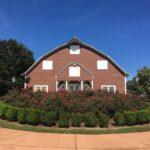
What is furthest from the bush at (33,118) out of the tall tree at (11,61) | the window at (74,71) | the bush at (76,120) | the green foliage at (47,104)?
the window at (74,71)

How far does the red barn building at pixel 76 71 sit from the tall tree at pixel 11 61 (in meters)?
5.36

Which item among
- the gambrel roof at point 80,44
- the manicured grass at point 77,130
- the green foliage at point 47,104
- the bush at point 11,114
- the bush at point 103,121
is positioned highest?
the gambrel roof at point 80,44

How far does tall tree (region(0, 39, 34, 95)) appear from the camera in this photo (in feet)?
98.5

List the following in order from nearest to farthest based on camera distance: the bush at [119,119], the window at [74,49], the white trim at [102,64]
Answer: the bush at [119,119], the white trim at [102,64], the window at [74,49]

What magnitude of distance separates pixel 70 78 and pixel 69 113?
62.0 ft

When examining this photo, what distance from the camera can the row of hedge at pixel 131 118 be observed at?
18.7 meters

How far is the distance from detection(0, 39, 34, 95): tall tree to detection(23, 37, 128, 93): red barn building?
536 cm

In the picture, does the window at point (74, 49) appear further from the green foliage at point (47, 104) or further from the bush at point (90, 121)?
the bush at point (90, 121)

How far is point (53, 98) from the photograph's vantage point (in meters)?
21.3

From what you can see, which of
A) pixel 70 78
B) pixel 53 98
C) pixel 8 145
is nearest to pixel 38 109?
pixel 53 98

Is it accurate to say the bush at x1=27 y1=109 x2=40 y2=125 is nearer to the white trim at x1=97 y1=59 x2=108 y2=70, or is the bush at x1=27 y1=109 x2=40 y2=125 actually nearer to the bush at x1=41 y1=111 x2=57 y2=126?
the bush at x1=41 y1=111 x2=57 y2=126

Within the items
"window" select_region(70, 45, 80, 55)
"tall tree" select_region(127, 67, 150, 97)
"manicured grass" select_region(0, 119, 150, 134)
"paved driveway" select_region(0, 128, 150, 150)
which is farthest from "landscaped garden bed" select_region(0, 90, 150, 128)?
"tall tree" select_region(127, 67, 150, 97)

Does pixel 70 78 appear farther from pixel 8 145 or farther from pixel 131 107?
pixel 8 145

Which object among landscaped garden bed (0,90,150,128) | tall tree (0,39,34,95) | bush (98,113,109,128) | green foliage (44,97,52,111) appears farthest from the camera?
tall tree (0,39,34,95)
